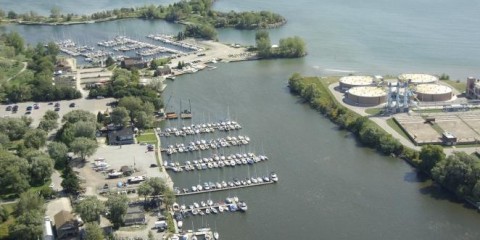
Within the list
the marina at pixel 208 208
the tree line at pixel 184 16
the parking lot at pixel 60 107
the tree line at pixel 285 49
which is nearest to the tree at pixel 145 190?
the marina at pixel 208 208

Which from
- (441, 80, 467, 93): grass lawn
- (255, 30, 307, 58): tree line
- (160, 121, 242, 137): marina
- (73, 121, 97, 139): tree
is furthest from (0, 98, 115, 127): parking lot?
(441, 80, 467, 93): grass lawn

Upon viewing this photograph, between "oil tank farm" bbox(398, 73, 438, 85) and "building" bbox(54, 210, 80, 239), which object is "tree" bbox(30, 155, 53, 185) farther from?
"oil tank farm" bbox(398, 73, 438, 85)

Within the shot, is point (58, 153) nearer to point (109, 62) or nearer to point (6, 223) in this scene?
point (6, 223)

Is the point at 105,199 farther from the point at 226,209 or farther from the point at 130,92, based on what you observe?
the point at 130,92

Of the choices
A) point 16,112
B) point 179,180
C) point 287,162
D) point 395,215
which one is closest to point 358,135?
point 287,162

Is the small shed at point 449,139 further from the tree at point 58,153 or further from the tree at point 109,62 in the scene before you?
the tree at point 109,62

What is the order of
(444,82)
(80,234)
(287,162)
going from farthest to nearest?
(444,82), (287,162), (80,234)
